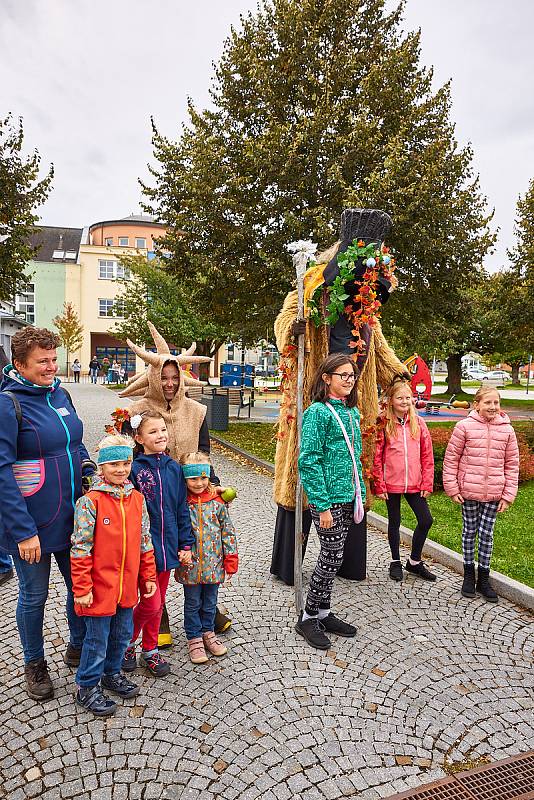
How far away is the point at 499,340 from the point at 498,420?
1147 inches

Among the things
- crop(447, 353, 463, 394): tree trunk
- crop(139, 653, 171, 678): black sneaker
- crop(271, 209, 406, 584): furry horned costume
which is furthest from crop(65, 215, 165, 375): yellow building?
crop(139, 653, 171, 678): black sneaker

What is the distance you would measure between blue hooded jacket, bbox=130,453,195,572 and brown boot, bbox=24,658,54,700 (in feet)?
2.86

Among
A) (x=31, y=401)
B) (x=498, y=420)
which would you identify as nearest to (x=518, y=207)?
(x=498, y=420)

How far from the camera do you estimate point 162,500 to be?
3426mm

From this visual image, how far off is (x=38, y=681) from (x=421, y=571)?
346 centimetres

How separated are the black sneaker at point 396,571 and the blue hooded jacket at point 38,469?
3152mm

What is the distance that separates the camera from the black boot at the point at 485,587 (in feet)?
15.5

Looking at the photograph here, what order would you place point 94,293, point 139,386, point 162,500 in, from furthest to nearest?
1. point 94,293
2. point 139,386
3. point 162,500

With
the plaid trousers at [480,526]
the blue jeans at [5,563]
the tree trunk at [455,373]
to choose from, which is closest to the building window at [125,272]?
the tree trunk at [455,373]

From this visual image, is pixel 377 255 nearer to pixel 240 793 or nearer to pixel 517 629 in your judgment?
pixel 517 629

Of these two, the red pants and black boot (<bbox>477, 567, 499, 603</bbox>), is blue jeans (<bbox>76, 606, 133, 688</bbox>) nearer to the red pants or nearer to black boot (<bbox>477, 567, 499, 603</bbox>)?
the red pants

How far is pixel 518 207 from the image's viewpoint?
2017cm

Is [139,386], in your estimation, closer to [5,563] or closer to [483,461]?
[5,563]

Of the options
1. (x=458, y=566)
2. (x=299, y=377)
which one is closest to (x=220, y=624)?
(x=299, y=377)
